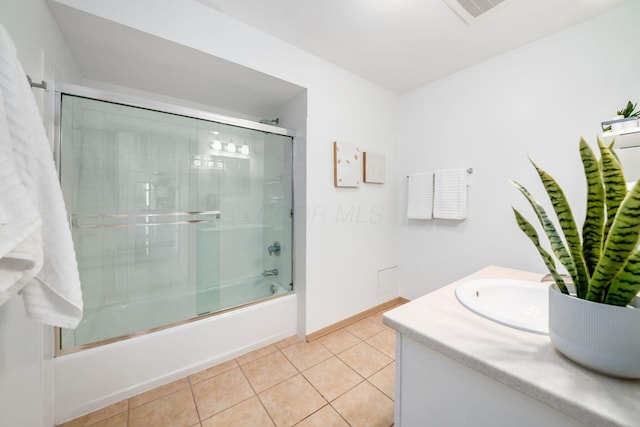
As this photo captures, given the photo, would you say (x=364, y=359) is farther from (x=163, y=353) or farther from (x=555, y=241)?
(x=555, y=241)

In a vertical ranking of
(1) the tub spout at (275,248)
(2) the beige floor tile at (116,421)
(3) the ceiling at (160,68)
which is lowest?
(2) the beige floor tile at (116,421)

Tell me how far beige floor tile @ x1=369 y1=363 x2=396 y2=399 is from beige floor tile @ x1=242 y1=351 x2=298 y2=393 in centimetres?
49

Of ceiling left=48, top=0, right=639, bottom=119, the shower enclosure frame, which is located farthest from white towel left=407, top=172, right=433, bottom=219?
the shower enclosure frame

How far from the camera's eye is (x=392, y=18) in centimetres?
138

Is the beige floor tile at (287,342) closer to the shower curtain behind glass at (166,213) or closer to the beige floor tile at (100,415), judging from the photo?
the shower curtain behind glass at (166,213)

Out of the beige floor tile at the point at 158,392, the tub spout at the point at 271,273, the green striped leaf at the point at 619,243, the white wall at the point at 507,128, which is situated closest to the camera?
the green striped leaf at the point at 619,243

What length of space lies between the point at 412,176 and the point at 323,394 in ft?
6.02

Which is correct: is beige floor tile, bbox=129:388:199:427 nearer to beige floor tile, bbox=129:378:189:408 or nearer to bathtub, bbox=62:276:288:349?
beige floor tile, bbox=129:378:189:408

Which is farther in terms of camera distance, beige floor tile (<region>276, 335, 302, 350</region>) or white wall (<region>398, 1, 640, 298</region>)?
beige floor tile (<region>276, 335, 302, 350</region>)

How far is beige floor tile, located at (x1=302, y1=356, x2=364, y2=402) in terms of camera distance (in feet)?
4.22

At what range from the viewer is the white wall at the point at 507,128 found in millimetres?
1310

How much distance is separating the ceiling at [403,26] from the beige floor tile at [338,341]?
2.18 meters

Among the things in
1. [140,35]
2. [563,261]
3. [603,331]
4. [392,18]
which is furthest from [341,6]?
[603,331]

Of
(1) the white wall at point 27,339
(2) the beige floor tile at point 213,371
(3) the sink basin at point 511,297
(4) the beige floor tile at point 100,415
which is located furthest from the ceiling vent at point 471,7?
(4) the beige floor tile at point 100,415
